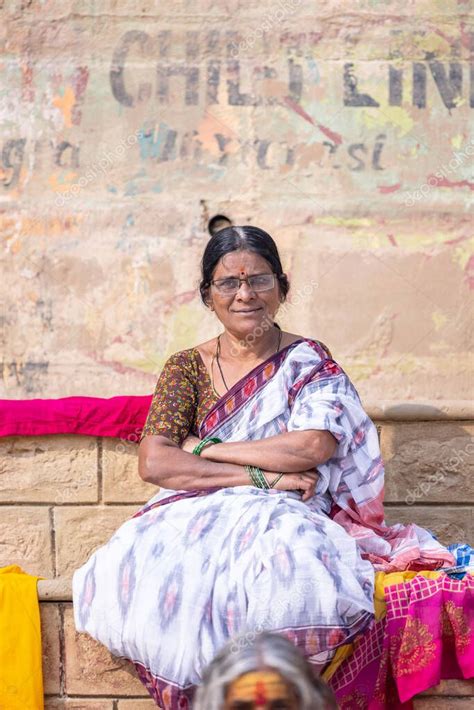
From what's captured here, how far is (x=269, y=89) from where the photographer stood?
5.99m

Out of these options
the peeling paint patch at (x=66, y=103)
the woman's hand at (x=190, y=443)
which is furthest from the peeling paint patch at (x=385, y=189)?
the woman's hand at (x=190, y=443)

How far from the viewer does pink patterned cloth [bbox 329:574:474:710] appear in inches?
130

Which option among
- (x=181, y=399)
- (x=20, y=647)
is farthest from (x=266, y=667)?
(x=181, y=399)

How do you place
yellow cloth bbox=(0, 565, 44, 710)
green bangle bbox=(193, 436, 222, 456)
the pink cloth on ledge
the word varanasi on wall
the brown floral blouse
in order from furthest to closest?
the word varanasi on wall
the pink cloth on ledge
the brown floral blouse
green bangle bbox=(193, 436, 222, 456)
yellow cloth bbox=(0, 565, 44, 710)

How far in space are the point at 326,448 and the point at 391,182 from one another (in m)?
2.89

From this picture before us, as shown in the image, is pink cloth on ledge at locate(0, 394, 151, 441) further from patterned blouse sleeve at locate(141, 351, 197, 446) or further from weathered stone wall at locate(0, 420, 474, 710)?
patterned blouse sleeve at locate(141, 351, 197, 446)

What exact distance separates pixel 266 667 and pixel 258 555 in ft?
5.74

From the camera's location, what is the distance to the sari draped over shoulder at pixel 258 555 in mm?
3084

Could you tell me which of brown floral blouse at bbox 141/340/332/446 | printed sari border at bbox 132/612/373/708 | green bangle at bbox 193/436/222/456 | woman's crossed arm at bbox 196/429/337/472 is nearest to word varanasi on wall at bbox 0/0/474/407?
brown floral blouse at bbox 141/340/332/446

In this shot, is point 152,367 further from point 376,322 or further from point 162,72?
point 162,72

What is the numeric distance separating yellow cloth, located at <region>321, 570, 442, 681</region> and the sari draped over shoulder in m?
0.07

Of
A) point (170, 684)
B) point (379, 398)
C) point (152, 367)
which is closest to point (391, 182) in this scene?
point (379, 398)

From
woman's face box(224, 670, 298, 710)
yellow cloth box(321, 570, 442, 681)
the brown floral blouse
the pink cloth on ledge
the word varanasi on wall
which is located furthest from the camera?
the word varanasi on wall

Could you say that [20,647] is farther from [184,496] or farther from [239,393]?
[239,393]
